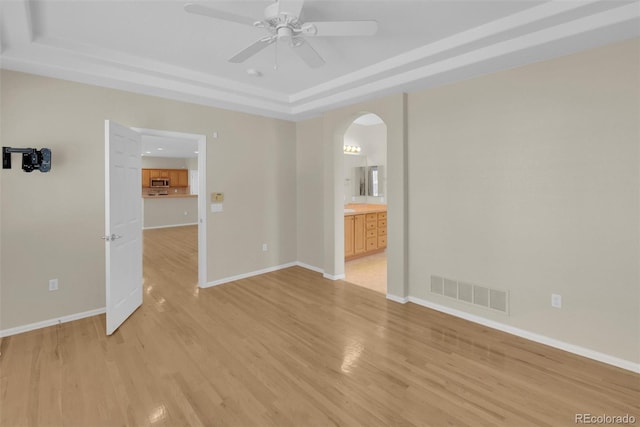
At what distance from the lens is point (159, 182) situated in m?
12.1

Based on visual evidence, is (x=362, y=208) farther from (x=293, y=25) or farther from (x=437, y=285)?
(x=293, y=25)

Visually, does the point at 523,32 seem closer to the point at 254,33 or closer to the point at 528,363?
the point at 254,33

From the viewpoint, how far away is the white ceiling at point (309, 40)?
7.65 ft

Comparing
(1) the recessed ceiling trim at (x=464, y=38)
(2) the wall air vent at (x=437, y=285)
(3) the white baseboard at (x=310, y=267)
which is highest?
(1) the recessed ceiling trim at (x=464, y=38)

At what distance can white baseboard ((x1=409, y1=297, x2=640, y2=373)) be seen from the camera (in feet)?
8.20

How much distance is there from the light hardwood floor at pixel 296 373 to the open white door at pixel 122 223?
0.73 ft

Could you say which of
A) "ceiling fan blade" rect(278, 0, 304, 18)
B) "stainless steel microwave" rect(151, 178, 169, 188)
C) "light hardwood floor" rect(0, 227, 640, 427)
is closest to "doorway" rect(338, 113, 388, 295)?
"light hardwood floor" rect(0, 227, 640, 427)

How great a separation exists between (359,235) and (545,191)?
139 inches

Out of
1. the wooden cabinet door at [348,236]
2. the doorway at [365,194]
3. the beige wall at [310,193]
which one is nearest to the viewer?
the beige wall at [310,193]

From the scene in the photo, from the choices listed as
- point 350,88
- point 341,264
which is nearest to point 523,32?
point 350,88

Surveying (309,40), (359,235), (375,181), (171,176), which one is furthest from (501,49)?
(171,176)

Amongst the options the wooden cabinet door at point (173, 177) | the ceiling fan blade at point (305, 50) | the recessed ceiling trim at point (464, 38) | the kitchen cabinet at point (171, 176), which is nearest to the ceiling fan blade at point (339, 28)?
the ceiling fan blade at point (305, 50)

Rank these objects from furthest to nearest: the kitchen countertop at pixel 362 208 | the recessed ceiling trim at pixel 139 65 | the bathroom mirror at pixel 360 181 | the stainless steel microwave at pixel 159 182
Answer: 1. the stainless steel microwave at pixel 159 182
2. the bathroom mirror at pixel 360 181
3. the kitchen countertop at pixel 362 208
4. the recessed ceiling trim at pixel 139 65

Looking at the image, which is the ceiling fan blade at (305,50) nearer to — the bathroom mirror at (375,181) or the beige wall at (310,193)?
the beige wall at (310,193)
